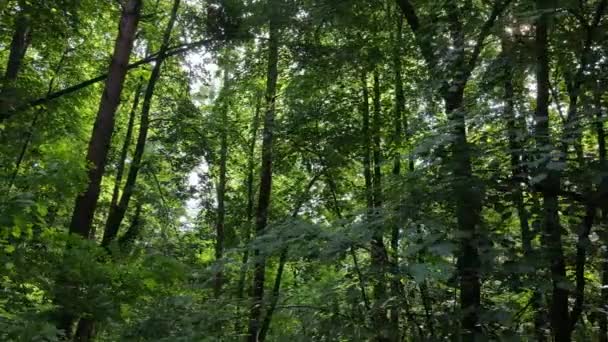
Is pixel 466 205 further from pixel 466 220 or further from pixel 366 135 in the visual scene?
pixel 366 135

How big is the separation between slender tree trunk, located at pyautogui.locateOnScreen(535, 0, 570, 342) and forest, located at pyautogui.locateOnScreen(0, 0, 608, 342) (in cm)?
1

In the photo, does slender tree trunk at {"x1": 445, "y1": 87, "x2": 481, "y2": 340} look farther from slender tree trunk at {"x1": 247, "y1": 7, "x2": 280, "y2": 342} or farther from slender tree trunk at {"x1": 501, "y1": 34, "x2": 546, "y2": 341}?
slender tree trunk at {"x1": 247, "y1": 7, "x2": 280, "y2": 342}

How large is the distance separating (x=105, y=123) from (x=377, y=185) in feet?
13.3

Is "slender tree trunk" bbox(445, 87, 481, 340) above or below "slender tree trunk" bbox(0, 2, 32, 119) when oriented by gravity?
below

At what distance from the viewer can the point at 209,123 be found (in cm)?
1046

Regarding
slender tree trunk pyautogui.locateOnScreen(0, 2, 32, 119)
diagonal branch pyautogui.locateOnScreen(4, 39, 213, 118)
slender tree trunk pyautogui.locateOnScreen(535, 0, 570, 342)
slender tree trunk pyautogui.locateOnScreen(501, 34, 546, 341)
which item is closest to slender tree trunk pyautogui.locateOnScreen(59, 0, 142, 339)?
diagonal branch pyautogui.locateOnScreen(4, 39, 213, 118)

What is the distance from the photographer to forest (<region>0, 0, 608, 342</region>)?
2.94 m

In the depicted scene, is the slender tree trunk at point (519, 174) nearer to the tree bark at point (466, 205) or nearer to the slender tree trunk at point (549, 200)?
the slender tree trunk at point (549, 200)

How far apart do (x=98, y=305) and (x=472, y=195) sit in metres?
3.69

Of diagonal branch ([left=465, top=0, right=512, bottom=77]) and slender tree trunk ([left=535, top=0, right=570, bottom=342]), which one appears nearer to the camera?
slender tree trunk ([left=535, top=0, right=570, bottom=342])

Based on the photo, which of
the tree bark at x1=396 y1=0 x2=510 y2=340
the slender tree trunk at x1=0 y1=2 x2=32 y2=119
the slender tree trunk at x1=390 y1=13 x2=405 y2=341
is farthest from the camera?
the slender tree trunk at x1=0 y1=2 x2=32 y2=119

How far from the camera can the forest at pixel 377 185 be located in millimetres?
2938

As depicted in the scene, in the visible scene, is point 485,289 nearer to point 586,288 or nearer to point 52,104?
point 586,288

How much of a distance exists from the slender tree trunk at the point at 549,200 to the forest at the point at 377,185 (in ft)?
0.05
